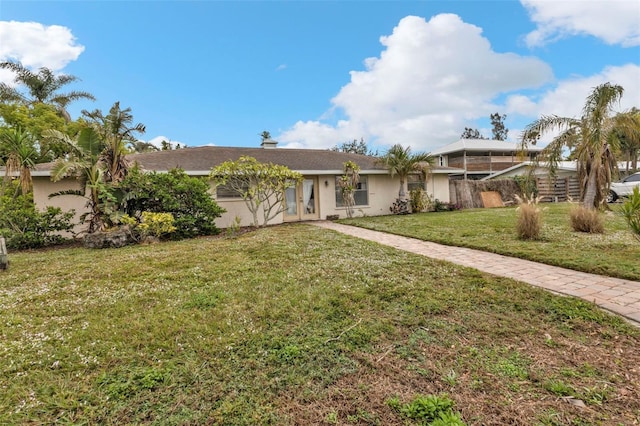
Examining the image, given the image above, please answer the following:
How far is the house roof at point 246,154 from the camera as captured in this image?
11.9 metres

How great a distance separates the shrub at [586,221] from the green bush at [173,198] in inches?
402

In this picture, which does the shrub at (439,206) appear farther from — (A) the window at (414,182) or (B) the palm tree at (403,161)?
(B) the palm tree at (403,161)

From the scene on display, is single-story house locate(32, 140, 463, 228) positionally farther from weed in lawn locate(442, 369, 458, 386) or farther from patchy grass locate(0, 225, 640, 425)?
weed in lawn locate(442, 369, 458, 386)

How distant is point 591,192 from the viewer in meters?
9.23

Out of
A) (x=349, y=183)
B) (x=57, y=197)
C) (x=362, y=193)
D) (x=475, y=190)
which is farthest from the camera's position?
(x=475, y=190)

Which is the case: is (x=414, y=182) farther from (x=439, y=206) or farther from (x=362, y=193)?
(x=362, y=193)

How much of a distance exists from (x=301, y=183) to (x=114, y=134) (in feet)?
22.7

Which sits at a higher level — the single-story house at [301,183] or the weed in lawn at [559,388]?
the single-story house at [301,183]

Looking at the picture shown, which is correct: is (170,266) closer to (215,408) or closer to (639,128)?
(215,408)

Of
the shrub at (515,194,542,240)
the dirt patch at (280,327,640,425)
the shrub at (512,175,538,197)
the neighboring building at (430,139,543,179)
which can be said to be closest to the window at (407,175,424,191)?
the shrub at (512,175,538,197)

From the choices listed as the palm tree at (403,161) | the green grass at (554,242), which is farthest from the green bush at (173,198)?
the palm tree at (403,161)

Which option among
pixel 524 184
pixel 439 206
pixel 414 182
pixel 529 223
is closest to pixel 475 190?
pixel 524 184

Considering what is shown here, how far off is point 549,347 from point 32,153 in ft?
39.4

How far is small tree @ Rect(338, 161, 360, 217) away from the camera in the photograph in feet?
44.3
